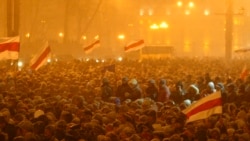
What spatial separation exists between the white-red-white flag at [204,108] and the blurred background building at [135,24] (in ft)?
155

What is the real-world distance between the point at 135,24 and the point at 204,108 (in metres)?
89.9

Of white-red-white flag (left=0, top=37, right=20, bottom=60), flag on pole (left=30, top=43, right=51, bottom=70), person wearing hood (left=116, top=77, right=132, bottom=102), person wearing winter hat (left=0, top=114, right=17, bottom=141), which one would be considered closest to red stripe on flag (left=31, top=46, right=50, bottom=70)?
flag on pole (left=30, top=43, right=51, bottom=70)

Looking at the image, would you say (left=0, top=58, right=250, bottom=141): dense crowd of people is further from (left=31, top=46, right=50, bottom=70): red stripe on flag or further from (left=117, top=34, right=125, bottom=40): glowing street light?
(left=117, top=34, right=125, bottom=40): glowing street light

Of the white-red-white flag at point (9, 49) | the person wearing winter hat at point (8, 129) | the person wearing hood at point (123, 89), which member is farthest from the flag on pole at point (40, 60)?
the person wearing winter hat at point (8, 129)

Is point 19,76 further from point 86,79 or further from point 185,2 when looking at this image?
point 185,2

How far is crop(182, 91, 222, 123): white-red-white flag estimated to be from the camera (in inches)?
425

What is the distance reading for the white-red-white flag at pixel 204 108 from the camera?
10797 millimetres

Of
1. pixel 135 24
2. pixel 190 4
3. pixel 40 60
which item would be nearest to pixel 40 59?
pixel 40 60

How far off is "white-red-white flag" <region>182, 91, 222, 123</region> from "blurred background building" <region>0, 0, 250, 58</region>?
155ft

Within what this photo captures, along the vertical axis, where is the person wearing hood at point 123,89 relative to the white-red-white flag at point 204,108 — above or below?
above

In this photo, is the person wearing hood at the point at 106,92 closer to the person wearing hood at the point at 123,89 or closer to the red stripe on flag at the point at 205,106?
the person wearing hood at the point at 123,89

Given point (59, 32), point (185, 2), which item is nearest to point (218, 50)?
point (185, 2)

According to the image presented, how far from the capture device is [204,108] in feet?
35.6

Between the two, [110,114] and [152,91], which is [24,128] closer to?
[110,114]
